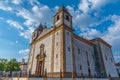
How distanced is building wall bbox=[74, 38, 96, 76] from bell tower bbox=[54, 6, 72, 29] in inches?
175

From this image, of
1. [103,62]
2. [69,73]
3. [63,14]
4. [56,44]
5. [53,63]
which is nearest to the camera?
[69,73]

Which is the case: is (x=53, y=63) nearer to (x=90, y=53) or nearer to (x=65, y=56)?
(x=65, y=56)

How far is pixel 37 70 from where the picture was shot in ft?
74.5

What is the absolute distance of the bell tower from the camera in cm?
2159

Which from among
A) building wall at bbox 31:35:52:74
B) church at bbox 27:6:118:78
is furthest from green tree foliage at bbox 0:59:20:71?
building wall at bbox 31:35:52:74

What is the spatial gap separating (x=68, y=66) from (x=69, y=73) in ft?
4.01

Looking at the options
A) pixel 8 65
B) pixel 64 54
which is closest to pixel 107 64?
pixel 64 54

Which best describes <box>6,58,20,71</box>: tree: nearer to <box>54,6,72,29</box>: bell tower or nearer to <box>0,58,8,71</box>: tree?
<box>0,58,8,71</box>: tree

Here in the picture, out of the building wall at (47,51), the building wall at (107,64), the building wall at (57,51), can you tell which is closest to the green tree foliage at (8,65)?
the building wall at (47,51)

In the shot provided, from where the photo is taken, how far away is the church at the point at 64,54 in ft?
60.5

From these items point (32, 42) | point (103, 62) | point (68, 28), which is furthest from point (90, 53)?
point (32, 42)

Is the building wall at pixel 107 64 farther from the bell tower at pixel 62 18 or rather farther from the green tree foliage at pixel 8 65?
the green tree foliage at pixel 8 65

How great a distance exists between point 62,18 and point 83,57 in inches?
412

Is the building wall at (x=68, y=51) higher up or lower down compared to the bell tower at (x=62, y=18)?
lower down
